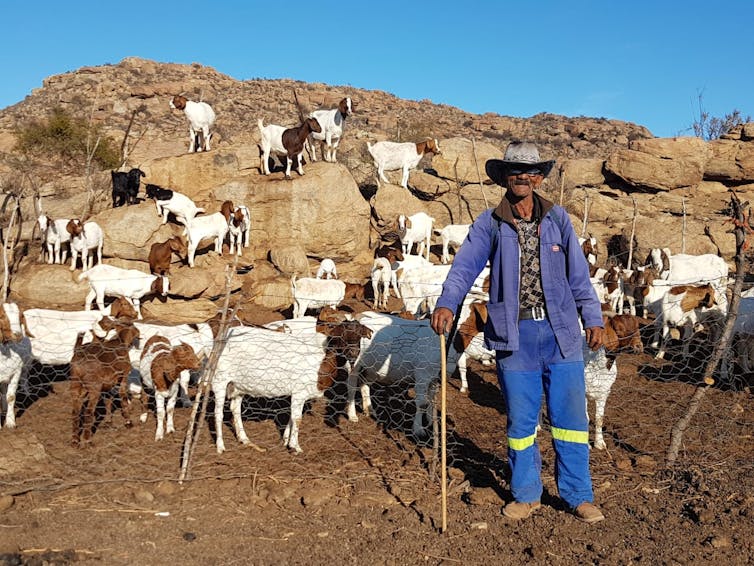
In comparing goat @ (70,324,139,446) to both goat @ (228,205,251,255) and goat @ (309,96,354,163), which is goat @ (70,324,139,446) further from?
goat @ (309,96,354,163)

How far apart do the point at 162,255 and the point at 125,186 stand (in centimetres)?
314

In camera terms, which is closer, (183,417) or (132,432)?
(132,432)

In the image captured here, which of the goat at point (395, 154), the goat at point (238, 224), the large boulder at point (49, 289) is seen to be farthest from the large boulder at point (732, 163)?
the large boulder at point (49, 289)

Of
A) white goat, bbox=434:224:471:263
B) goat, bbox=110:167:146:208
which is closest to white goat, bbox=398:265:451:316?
white goat, bbox=434:224:471:263

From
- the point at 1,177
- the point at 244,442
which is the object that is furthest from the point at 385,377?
the point at 1,177

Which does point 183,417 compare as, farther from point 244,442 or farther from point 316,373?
point 316,373

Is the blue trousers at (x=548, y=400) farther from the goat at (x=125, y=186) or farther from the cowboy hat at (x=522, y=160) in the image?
the goat at (x=125, y=186)

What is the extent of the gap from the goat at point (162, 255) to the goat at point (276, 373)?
719 centimetres

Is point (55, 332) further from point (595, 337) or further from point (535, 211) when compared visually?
point (595, 337)

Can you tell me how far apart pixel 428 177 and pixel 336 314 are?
1199 cm

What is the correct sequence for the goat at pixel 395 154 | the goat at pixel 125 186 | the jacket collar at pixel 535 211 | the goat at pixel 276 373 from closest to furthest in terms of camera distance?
the jacket collar at pixel 535 211 → the goat at pixel 276 373 → the goat at pixel 125 186 → the goat at pixel 395 154

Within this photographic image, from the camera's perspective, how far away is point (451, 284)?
14.6 ft

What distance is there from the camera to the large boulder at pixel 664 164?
71.5 feet

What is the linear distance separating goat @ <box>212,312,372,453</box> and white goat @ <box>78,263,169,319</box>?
613cm
